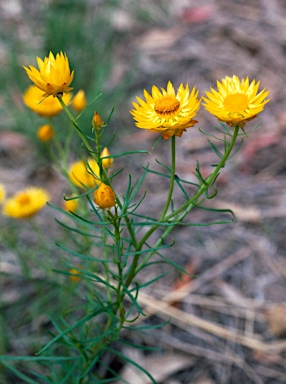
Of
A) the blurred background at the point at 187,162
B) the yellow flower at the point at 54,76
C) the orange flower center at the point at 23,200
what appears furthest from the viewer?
the orange flower center at the point at 23,200

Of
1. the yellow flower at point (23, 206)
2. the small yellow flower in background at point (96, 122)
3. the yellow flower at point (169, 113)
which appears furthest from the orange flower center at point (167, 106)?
the yellow flower at point (23, 206)

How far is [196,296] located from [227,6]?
6.67 feet

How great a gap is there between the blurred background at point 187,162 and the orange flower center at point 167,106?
82 cm

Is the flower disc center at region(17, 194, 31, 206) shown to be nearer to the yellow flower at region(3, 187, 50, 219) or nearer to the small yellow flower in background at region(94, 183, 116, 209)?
the yellow flower at region(3, 187, 50, 219)

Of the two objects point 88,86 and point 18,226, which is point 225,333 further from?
point 88,86

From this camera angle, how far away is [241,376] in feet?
4.81

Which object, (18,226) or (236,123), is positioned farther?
(18,226)

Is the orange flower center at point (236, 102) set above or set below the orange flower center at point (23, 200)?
below

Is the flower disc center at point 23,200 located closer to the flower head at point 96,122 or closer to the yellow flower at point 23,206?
the yellow flower at point 23,206

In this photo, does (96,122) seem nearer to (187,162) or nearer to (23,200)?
(23,200)

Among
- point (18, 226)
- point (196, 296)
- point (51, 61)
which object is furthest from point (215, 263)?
point (51, 61)

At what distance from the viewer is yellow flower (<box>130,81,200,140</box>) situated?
0.86 metres

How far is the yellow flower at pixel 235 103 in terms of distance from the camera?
845 millimetres

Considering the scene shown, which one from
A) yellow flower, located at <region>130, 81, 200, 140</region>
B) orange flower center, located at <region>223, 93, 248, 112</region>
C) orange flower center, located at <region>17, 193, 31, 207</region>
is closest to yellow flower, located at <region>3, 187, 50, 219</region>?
orange flower center, located at <region>17, 193, 31, 207</region>
